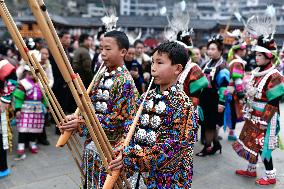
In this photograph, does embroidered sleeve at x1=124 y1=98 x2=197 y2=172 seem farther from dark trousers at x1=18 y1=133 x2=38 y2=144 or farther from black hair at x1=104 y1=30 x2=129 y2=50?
dark trousers at x1=18 y1=133 x2=38 y2=144

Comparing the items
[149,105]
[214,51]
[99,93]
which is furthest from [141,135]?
[214,51]

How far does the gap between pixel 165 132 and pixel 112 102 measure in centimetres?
67

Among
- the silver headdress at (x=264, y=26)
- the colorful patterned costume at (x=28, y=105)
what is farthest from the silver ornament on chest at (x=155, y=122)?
→ the colorful patterned costume at (x=28, y=105)

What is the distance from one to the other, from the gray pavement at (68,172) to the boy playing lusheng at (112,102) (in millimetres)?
1303

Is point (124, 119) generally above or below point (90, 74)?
above

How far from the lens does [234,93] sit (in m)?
5.25

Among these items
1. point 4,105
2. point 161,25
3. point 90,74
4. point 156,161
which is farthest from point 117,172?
point 161,25

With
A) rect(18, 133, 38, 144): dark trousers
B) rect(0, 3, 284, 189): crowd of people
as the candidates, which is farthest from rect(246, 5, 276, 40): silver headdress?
rect(18, 133, 38, 144): dark trousers

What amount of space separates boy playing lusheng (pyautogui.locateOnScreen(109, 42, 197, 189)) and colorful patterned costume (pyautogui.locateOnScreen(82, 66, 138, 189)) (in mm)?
447

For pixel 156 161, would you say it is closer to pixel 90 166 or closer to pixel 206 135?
pixel 90 166

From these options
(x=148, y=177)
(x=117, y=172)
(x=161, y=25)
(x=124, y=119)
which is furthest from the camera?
(x=161, y=25)

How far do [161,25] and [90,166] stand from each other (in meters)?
28.9

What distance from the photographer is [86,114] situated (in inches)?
66.4

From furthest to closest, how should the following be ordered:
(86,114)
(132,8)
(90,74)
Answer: (132,8) → (90,74) → (86,114)
